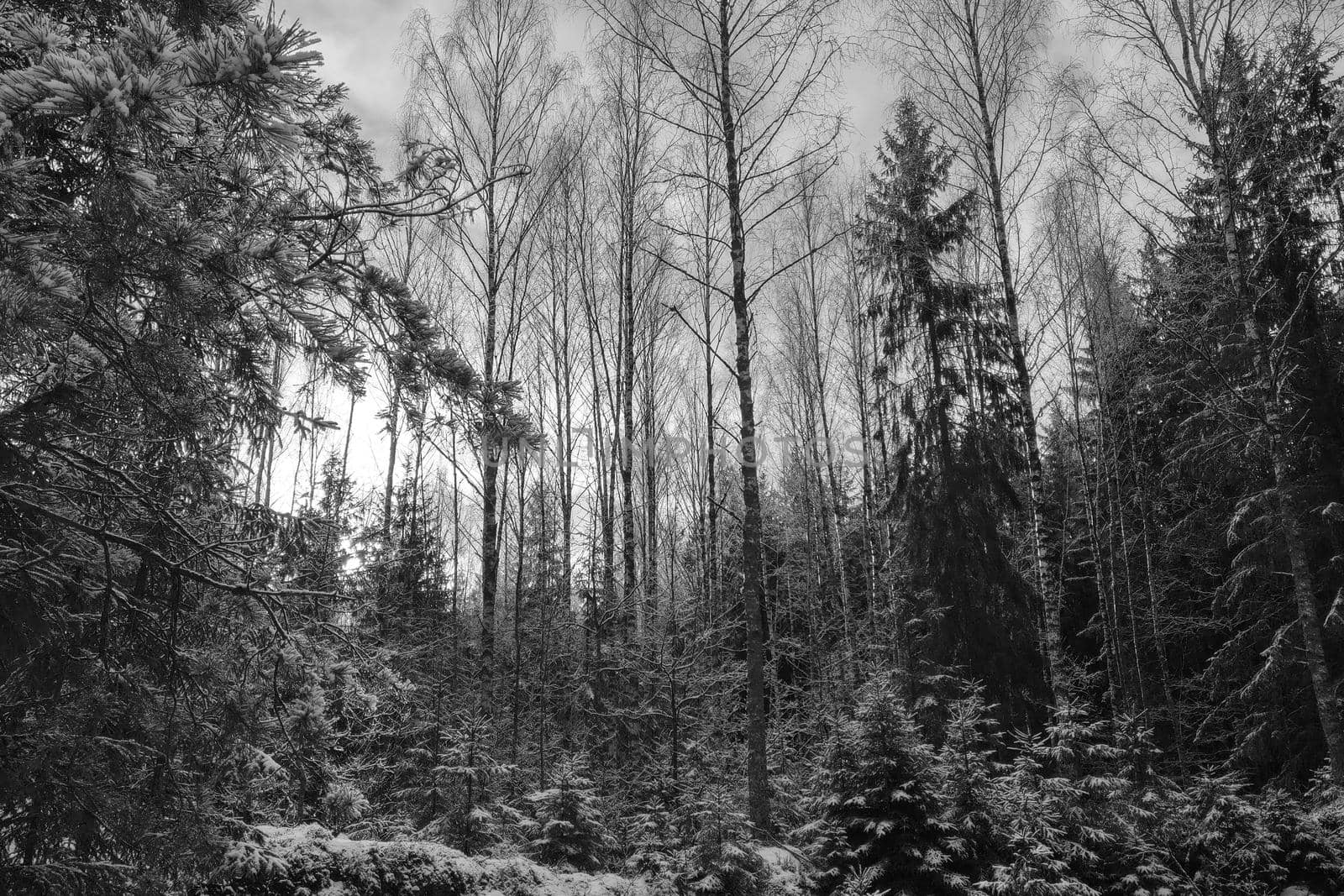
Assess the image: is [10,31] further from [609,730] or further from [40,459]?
[609,730]

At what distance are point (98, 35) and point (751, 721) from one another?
619 centimetres

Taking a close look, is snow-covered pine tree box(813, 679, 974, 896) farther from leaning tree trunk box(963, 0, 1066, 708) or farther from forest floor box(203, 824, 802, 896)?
leaning tree trunk box(963, 0, 1066, 708)

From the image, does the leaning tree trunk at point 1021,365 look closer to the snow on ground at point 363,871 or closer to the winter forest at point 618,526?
the winter forest at point 618,526

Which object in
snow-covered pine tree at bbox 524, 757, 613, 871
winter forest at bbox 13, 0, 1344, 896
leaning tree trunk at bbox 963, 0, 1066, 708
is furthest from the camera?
leaning tree trunk at bbox 963, 0, 1066, 708

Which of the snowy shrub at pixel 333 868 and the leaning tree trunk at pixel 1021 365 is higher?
the leaning tree trunk at pixel 1021 365

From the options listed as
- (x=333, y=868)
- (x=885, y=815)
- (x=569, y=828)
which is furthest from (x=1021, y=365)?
(x=333, y=868)

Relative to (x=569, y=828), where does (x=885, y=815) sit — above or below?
above

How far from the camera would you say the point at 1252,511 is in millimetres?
12641

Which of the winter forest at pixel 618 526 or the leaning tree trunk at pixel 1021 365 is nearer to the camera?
the winter forest at pixel 618 526

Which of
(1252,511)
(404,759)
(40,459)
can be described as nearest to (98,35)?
(40,459)

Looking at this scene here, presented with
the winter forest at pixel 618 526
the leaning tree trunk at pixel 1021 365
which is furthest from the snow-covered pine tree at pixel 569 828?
the leaning tree trunk at pixel 1021 365

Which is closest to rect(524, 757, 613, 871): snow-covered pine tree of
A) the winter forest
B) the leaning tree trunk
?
the winter forest

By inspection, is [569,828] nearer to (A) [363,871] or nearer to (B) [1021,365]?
(A) [363,871]

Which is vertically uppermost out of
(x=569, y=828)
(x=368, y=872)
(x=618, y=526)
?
(x=618, y=526)
